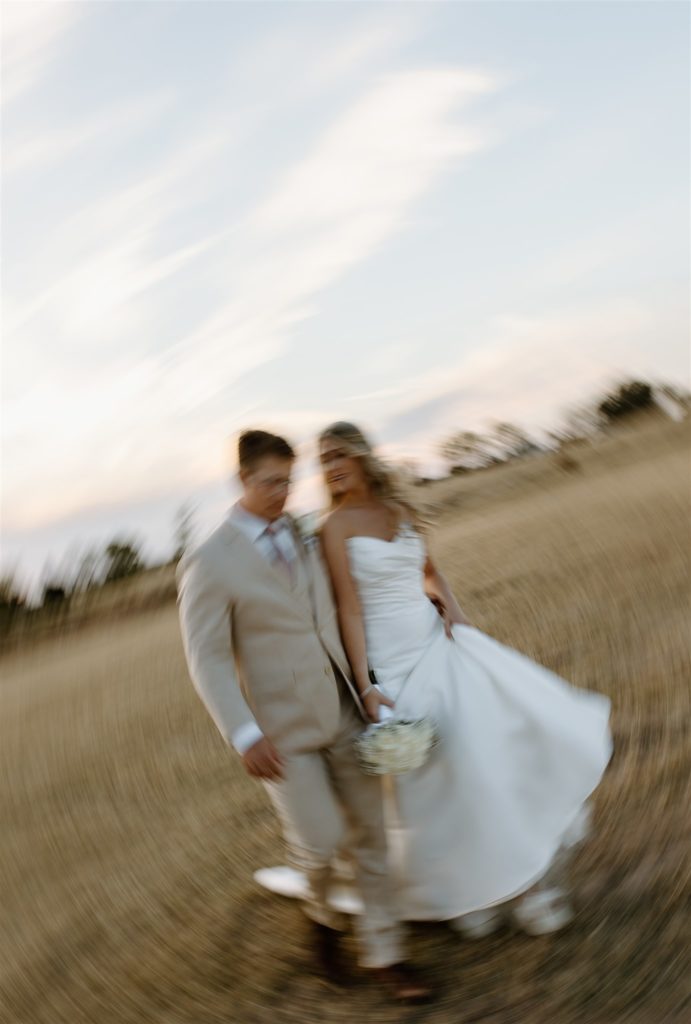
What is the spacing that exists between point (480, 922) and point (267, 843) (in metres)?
1.99

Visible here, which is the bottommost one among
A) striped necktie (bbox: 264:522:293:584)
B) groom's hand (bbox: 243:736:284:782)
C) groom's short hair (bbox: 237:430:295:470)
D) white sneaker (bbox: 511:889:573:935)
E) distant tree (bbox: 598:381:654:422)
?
distant tree (bbox: 598:381:654:422)

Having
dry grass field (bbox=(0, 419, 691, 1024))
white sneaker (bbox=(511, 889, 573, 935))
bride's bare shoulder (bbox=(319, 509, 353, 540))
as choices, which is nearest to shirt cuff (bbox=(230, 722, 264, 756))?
bride's bare shoulder (bbox=(319, 509, 353, 540))

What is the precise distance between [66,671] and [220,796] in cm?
709

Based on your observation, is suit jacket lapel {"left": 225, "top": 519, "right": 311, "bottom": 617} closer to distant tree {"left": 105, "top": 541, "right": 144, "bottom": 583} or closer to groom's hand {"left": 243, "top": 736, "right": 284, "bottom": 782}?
groom's hand {"left": 243, "top": 736, "right": 284, "bottom": 782}

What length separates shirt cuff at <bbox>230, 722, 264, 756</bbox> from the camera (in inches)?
159

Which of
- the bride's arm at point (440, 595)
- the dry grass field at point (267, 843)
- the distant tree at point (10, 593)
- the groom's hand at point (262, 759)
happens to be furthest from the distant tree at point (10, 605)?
the groom's hand at point (262, 759)

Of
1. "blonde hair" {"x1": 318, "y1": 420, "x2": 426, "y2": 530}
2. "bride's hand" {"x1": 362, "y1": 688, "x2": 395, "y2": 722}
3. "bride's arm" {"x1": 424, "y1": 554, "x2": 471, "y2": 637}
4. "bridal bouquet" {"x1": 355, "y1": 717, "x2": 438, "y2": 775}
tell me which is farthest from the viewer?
"bride's arm" {"x1": 424, "y1": 554, "x2": 471, "y2": 637}

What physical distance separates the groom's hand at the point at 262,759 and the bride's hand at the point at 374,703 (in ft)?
1.41

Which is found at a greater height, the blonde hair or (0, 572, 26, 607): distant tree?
the blonde hair

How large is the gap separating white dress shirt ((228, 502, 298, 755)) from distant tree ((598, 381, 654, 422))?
1440cm

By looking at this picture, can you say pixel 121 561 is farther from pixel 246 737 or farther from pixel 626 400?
pixel 246 737

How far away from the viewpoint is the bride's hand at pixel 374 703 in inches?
172

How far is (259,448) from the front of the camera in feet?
13.3

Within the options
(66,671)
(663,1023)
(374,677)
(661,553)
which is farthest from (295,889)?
(66,671)
